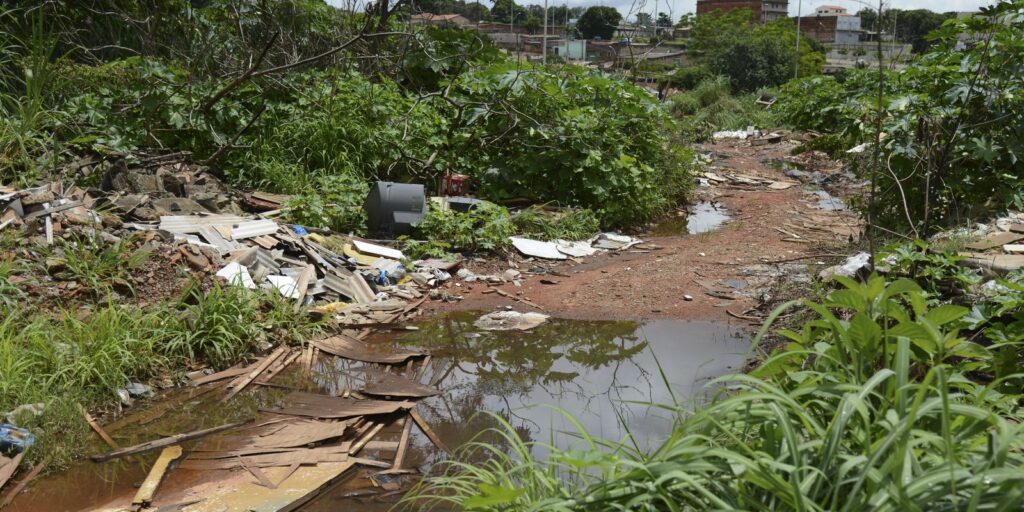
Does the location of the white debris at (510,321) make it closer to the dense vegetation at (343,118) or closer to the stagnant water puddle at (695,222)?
the dense vegetation at (343,118)

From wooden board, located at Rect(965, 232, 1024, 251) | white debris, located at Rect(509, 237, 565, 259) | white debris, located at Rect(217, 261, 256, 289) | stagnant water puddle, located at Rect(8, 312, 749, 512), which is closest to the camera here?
stagnant water puddle, located at Rect(8, 312, 749, 512)

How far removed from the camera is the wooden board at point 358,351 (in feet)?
18.3

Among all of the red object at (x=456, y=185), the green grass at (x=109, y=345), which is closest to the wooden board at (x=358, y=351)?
the green grass at (x=109, y=345)

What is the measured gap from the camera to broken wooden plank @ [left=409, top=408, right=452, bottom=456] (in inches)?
167

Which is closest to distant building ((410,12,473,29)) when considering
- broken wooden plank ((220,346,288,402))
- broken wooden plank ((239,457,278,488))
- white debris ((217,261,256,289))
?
white debris ((217,261,256,289))

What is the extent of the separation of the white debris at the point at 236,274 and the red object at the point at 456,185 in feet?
12.1

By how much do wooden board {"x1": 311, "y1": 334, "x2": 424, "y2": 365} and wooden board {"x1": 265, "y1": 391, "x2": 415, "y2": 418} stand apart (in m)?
0.69

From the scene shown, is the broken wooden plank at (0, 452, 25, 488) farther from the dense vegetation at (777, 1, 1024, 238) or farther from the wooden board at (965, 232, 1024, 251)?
the wooden board at (965, 232, 1024, 251)

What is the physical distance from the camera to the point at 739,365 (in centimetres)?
534

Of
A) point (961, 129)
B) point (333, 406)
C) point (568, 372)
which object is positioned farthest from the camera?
point (961, 129)

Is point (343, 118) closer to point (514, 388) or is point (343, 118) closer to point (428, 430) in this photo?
point (514, 388)

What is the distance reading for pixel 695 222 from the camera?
35.8 feet

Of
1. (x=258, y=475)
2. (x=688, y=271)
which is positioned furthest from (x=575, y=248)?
(x=258, y=475)

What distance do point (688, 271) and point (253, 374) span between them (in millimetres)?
4361
